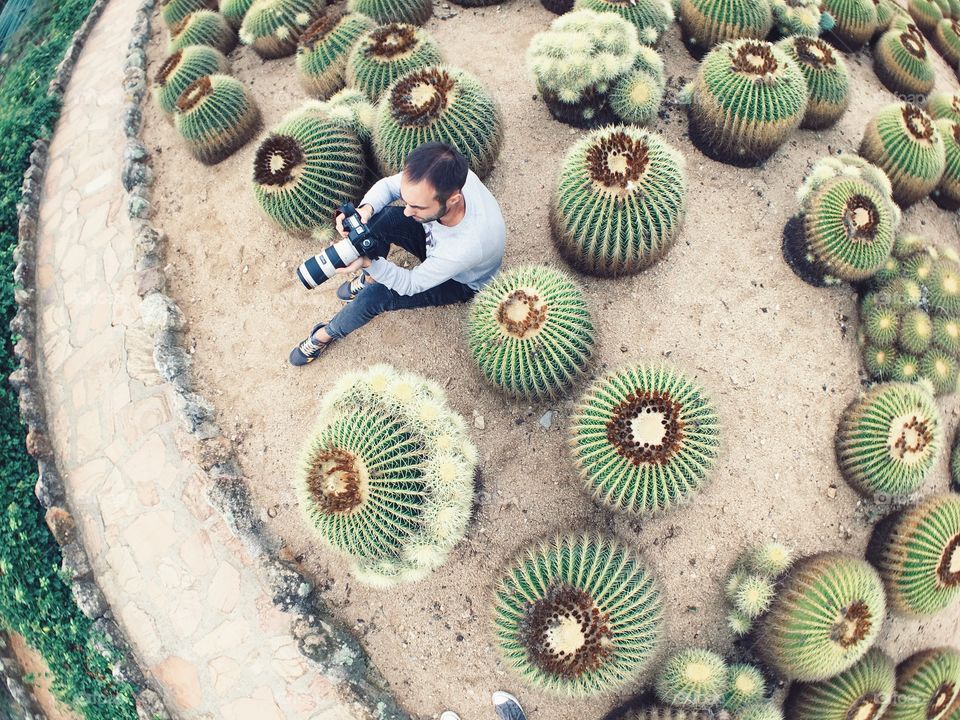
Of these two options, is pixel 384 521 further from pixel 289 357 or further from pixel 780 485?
pixel 780 485

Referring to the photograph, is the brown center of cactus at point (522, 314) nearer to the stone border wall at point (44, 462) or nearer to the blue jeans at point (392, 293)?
the blue jeans at point (392, 293)

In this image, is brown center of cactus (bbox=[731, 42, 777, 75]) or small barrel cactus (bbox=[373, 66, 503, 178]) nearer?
small barrel cactus (bbox=[373, 66, 503, 178])

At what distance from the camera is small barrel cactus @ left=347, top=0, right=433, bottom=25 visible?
692 centimetres

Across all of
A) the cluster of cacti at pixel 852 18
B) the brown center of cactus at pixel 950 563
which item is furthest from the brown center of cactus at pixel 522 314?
the cluster of cacti at pixel 852 18

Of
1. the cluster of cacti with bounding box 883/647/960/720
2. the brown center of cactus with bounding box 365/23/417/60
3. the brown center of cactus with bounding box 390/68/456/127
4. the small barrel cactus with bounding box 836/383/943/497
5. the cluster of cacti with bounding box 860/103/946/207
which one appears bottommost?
the cluster of cacti with bounding box 883/647/960/720

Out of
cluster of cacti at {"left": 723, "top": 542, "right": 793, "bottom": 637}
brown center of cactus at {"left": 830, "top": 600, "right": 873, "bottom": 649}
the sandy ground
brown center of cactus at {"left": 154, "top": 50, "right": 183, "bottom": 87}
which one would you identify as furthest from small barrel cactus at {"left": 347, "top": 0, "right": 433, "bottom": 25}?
brown center of cactus at {"left": 830, "top": 600, "right": 873, "bottom": 649}

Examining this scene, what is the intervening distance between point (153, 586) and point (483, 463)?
127 inches

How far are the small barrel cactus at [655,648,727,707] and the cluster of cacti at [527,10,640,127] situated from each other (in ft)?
16.2

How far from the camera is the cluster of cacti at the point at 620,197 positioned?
4895 mm

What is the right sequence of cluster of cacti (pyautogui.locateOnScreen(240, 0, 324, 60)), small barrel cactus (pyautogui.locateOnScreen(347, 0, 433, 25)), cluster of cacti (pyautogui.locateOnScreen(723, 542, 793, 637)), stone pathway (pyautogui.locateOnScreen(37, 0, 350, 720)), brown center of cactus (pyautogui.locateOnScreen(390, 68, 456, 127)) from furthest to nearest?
cluster of cacti (pyautogui.locateOnScreen(240, 0, 324, 60)) → small barrel cactus (pyautogui.locateOnScreen(347, 0, 433, 25)) → brown center of cactus (pyautogui.locateOnScreen(390, 68, 456, 127)) → stone pathway (pyautogui.locateOnScreen(37, 0, 350, 720)) → cluster of cacti (pyautogui.locateOnScreen(723, 542, 793, 637))

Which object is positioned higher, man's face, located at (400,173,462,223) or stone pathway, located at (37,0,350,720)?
man's face, located at (400,173,462,223)

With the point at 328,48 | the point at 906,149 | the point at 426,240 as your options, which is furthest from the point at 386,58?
the point at 906,149

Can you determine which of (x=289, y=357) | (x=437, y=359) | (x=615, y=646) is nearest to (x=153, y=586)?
(x=289, y=357)

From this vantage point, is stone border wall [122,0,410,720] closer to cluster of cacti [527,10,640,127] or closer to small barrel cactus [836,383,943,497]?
small barrel cactus [836,383,943,497]
